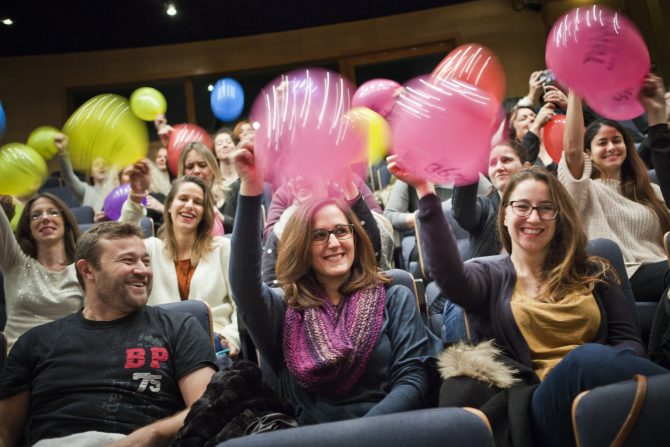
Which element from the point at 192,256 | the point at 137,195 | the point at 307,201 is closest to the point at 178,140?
the point at 137,195

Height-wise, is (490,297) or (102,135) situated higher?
(102,135)

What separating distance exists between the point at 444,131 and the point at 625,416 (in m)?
0.61

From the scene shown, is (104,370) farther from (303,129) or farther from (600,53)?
(600,53)

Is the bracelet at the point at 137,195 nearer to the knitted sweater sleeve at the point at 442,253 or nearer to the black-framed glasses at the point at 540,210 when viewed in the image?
the knitted sweater sleeve at the point at 442,253

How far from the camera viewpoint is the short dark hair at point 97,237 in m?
1.36

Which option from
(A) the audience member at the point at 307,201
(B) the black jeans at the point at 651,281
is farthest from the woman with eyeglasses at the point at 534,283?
(B) the black jeans at the point at 651,281

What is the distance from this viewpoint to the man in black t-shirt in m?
1.15

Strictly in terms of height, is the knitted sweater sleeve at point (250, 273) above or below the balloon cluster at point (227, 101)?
below

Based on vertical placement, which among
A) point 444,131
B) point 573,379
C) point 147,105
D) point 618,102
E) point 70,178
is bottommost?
point 573,379

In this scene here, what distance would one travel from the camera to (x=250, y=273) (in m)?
1.23

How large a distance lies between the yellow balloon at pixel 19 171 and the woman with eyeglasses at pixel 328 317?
127 centimetres

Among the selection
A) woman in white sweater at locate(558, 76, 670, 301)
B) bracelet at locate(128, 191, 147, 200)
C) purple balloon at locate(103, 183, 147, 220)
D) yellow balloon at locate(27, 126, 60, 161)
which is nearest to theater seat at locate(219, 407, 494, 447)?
woman in white sweater at locate(558, 76, 670, 301)

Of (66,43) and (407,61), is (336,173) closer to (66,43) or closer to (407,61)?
(407,61)

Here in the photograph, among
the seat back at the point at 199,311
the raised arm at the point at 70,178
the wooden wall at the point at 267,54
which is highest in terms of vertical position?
the wooden wall at the point at 267,54
